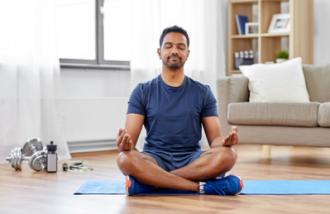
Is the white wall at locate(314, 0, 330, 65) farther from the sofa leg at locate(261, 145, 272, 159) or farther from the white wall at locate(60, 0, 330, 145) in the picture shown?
the white wall at locate(60, 0, 330, 145)

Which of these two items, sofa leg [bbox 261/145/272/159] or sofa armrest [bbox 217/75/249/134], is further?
sofa leg [bbox 261/145/272/159]

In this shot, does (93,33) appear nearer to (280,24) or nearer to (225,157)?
(280,24)

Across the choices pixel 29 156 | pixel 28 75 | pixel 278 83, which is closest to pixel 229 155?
pixel 29 156

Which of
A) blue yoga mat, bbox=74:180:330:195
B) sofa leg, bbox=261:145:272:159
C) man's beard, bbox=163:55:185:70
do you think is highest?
man's beard, bbox=163:55:185:70

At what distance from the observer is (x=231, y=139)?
2.81 m

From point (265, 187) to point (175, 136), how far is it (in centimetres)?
57

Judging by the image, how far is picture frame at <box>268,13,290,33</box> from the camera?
20.3 ft

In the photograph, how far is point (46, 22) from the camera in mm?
4723

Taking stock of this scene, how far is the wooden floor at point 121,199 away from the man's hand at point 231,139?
10.1 inches

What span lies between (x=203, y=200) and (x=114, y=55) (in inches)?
121

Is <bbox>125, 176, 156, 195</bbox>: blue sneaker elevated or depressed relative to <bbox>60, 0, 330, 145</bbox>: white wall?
depressed

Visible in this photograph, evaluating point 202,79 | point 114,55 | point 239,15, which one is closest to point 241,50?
point 239,15

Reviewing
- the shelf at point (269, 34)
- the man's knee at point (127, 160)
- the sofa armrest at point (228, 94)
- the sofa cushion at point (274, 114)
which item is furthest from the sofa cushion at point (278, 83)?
the man's knee at point (127, 160)

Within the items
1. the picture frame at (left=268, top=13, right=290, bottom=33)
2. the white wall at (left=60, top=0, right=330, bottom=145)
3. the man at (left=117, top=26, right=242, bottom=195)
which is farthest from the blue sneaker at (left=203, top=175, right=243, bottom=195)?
the picture frame at (left=268, top=13, right=290, bottom=33)
